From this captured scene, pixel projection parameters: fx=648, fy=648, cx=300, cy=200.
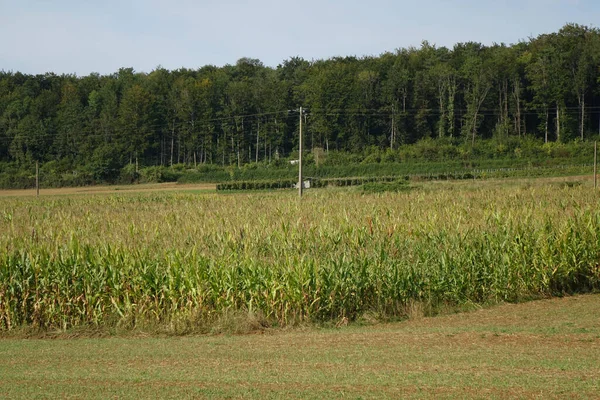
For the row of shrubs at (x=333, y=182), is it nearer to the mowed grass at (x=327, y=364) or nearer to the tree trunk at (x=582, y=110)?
the tree trunk at (x=582, y=110)

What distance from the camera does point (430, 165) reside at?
6359 cm

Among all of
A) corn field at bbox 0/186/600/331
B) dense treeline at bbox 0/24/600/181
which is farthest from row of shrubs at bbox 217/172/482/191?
corn field at bbox 0/186/600/331

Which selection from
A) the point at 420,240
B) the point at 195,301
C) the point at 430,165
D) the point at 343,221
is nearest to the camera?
the point at 195,301

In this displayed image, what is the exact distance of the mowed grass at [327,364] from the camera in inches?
270

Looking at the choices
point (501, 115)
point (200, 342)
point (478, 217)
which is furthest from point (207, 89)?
point (200, 342)

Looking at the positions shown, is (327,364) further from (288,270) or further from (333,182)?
(333,182)

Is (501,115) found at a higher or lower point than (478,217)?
higher

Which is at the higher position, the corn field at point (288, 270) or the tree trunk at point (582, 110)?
the tree trunk at point (582, 110)

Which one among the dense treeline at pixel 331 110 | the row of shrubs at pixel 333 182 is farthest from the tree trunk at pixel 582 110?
the row of shrubs at pixel 333 182

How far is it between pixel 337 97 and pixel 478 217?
252ft

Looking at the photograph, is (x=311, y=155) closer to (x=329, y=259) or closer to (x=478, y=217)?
(x=478, y=217)

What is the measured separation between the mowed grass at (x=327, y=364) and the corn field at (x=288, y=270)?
102 cm

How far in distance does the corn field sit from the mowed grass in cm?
102

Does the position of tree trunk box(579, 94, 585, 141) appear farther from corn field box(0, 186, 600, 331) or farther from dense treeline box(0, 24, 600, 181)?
corn field box(0, 186, 600, 331)
